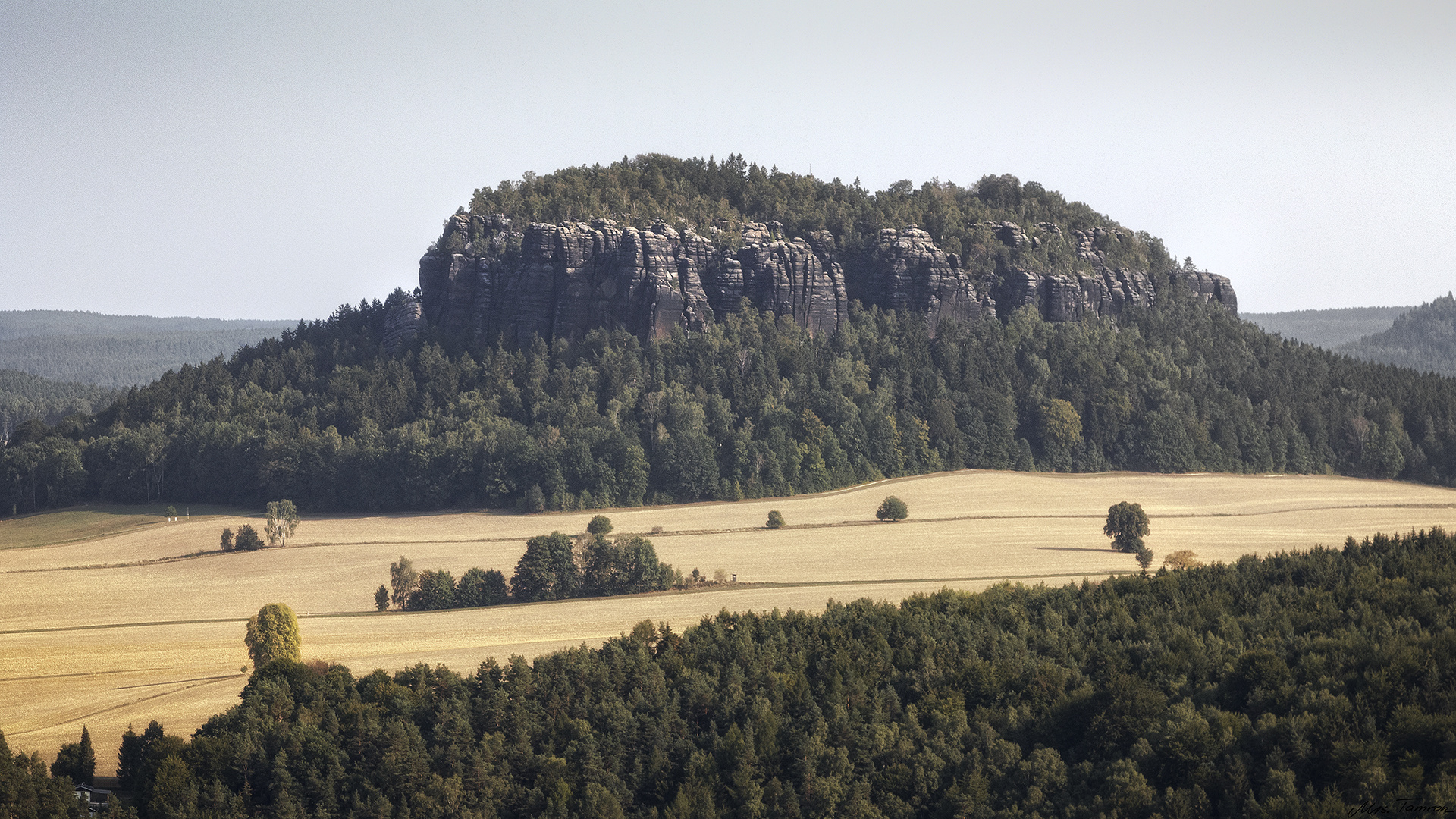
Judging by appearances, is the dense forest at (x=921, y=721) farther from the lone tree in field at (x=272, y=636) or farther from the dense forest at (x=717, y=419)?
the dense forest at (x=717, y=419)

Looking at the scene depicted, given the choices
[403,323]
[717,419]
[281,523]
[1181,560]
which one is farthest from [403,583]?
[403,323]

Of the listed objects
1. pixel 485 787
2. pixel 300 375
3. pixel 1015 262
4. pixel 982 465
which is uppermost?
pixel 1015 262

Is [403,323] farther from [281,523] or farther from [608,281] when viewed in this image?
[281,523]

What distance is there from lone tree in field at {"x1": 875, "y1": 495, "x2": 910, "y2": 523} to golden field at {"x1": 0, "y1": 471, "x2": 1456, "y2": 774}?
6.50 ft

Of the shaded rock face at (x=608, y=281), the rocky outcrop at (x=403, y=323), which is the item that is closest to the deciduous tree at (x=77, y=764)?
the shaded rock face at (x=608, y=281)

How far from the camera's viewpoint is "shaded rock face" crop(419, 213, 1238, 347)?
6378 inches

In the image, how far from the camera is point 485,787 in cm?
5525

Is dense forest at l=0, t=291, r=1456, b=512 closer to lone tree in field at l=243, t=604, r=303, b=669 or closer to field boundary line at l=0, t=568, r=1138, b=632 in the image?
field boundary line at l=0, t=568, r=1138, b=632

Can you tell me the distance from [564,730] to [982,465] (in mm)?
98378

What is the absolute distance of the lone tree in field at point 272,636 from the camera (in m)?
77.0

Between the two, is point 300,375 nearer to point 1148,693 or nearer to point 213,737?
point 213,737

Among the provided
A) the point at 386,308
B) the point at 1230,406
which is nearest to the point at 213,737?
the point at 386,308

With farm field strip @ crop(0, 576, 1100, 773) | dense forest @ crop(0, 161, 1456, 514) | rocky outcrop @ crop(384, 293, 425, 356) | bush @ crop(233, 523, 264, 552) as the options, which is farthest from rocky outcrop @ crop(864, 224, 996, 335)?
bush @ crop(233, 523, 264, 552)

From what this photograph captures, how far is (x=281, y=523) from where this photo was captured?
127m
